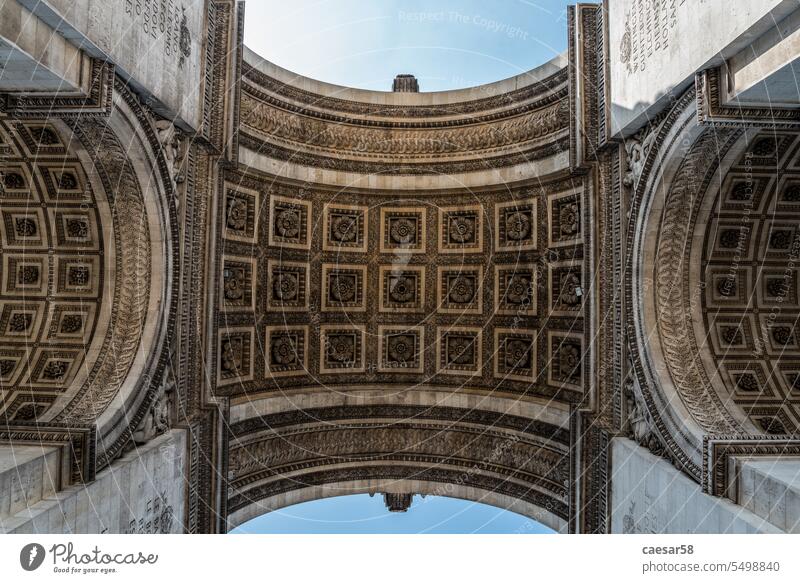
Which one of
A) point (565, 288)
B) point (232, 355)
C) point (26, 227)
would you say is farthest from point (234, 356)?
point (565, 288)

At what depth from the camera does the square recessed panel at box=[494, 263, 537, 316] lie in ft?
46.6

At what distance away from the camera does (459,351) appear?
1516cm

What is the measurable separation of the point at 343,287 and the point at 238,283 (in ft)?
10.1

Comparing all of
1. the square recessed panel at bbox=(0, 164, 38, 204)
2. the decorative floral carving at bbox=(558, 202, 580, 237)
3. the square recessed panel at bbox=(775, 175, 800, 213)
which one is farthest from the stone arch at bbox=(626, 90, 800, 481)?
the square recessed panel at bbox=(0, 164, 38, 204)

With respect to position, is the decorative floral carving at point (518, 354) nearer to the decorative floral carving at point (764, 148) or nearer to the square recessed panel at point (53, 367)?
the decorative floral carving at point (764, 148)

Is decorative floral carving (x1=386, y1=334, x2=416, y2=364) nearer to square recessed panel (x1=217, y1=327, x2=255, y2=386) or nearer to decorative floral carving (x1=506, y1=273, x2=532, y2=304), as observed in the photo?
decorative floral carving (x1=506, y1=273, x2=532, y2=304)

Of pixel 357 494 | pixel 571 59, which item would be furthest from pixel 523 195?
pixel 357 494

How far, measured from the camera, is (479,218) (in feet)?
48.7

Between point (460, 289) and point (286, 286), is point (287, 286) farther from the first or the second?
point (460, 289)

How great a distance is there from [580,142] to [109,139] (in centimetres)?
936

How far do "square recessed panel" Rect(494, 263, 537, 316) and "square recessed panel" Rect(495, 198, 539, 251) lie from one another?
544mm

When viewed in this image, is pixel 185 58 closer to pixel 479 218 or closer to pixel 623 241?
pixel 479 218
